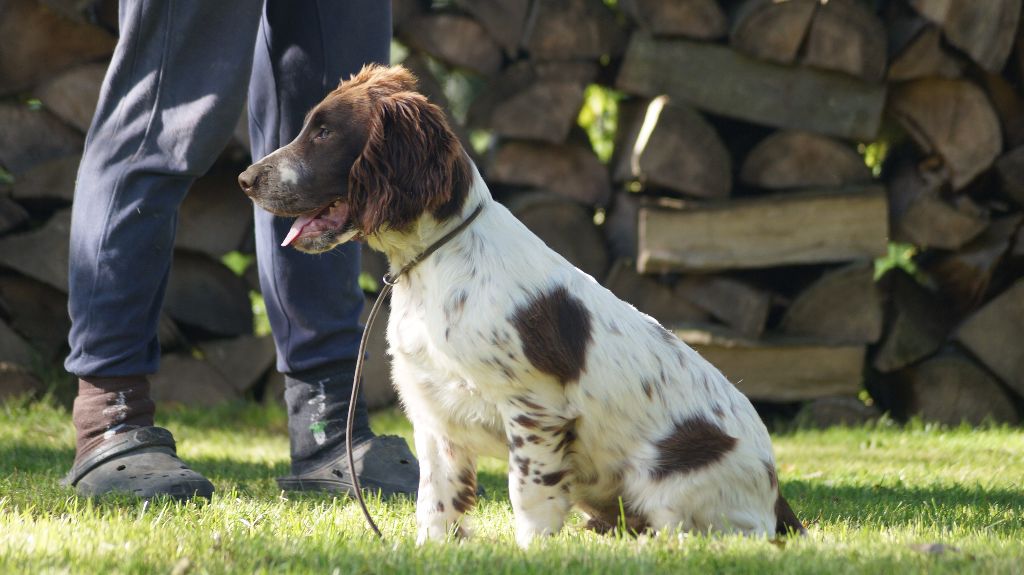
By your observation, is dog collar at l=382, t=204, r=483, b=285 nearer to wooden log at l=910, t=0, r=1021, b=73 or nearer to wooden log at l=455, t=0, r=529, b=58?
wooden log at l=455, t=0, r=529, b=58

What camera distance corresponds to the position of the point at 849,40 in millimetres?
5281

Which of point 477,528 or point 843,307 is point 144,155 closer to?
point 477,528

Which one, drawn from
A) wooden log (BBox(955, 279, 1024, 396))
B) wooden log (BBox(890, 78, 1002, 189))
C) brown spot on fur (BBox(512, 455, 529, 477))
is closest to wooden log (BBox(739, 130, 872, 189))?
wooden log (BBox(890, 78, 1002, 189))

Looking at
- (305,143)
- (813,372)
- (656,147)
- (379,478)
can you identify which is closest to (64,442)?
(379,478)

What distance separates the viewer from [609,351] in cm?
284

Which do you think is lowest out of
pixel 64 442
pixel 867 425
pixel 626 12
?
pixel 867 425

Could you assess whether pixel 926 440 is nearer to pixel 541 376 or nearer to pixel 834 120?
pixel 834 120

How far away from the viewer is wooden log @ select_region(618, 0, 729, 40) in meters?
5.38

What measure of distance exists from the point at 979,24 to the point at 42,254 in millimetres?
4482

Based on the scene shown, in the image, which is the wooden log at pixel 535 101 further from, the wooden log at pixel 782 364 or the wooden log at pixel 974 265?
the wooden log at pixel 974 265

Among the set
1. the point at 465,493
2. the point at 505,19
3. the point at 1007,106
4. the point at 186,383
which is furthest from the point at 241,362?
the point at 1007,106

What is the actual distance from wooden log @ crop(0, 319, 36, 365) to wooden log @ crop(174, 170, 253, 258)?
0.86 metres

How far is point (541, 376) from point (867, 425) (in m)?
3.30

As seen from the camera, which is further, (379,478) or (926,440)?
(926,440)
